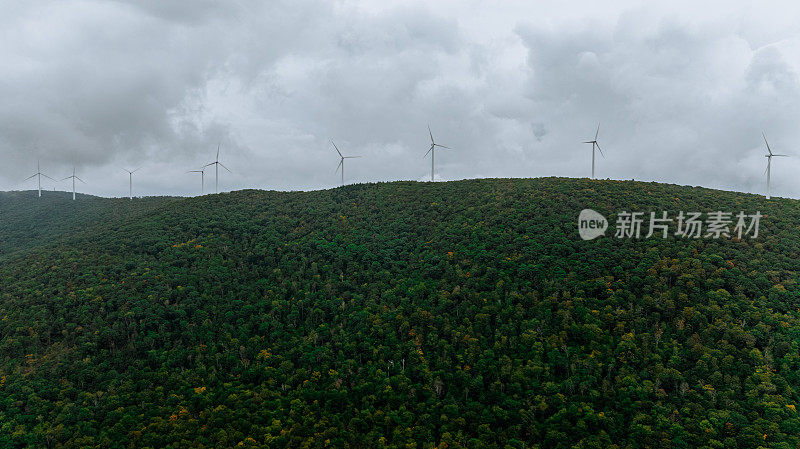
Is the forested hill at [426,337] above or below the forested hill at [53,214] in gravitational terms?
below

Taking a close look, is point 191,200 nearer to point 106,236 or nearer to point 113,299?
point 106,236

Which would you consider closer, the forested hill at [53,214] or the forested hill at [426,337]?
the forested hill at [426,337]

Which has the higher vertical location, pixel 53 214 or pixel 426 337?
pixel 53 214

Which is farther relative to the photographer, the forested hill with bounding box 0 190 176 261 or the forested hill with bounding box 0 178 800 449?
the forested hill with bounding box 0 190 176 261

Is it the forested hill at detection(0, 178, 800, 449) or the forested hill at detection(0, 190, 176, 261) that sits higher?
the forested hill at detection(0, 190, 176, 261)

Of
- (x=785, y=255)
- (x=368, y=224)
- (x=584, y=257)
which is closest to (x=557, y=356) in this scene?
(x=584, y=257)
